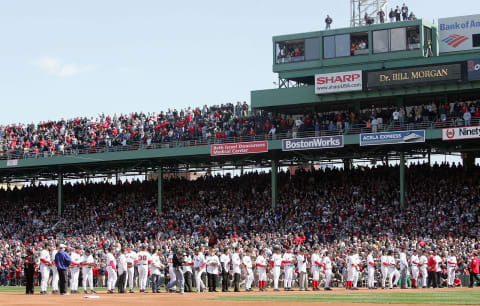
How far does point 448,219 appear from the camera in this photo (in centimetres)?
3881

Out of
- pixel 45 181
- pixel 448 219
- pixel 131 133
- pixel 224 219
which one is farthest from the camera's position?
pixel 45 181

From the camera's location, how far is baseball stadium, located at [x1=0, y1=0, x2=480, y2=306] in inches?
1423

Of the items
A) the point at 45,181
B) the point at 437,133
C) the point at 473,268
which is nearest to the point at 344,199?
the point at 437,133

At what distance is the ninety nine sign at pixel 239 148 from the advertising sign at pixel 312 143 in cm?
138

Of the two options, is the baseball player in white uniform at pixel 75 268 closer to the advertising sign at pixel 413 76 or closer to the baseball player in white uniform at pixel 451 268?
the baseball player in white uniform at pixel 451 268

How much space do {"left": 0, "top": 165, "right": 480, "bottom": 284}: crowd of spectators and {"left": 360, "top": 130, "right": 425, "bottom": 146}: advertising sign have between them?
295 cm

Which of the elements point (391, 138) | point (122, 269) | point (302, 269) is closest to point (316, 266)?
point (302, 269)

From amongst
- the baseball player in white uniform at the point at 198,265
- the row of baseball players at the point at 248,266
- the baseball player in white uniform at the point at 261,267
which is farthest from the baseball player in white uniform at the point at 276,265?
the baseball player in white uniform at the point at 198,265

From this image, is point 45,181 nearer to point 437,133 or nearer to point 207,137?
point 207,137

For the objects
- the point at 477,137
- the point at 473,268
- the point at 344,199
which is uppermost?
the point at 477,137

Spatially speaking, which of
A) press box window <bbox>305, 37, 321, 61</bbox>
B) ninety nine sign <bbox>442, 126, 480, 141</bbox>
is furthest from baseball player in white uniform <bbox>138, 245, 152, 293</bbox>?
press box window <bbox>305, 37, 321, 61</bbox>

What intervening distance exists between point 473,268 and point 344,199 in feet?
44.1

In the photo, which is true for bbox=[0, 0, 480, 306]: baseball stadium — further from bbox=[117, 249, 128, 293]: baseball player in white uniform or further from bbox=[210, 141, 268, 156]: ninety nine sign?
bbox=[117, 249, 128, 293]: baseball player in white uniform

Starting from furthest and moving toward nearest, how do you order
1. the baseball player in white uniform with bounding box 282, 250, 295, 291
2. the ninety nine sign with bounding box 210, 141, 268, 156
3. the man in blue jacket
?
the ninety nine sign with bounding box 210, 141, 268, 156
the baseball player in white uniform with bounding box 282, 250, 295, 291
the man in blue jacket
